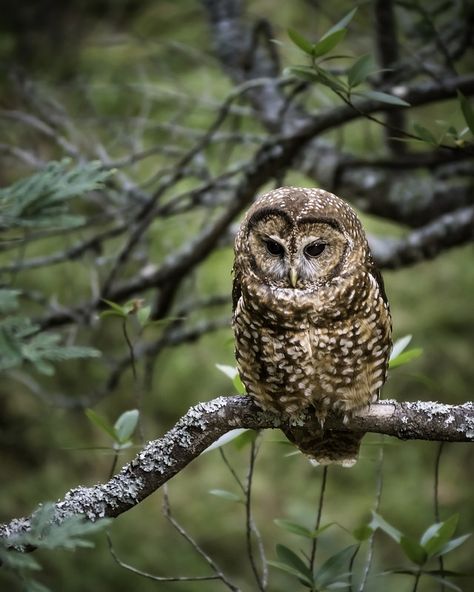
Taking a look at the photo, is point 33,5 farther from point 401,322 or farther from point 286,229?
point 286,229

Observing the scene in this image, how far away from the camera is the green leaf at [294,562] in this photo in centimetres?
189

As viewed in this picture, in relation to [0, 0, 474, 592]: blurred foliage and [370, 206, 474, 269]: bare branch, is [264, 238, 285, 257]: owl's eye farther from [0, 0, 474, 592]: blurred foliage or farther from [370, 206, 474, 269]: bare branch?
[0, 0, 474, 592]: blurred foliage

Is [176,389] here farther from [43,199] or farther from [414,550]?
[43,199]

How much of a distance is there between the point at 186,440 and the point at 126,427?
0.29m

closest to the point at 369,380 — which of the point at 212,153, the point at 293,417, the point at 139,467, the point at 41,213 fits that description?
the point at 293,417

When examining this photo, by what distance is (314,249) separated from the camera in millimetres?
1996

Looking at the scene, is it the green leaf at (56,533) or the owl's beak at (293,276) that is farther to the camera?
the owl's beak at (293,276)

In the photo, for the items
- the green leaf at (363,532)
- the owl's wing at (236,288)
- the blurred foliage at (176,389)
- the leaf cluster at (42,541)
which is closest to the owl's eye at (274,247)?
the owl's wing at (236,288)

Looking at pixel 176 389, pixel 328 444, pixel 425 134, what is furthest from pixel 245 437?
pixel 176 389

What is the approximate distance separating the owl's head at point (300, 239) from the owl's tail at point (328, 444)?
458mm

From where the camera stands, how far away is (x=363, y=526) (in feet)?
6.53

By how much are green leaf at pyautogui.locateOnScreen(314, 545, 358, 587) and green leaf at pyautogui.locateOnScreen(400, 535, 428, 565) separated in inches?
5.3

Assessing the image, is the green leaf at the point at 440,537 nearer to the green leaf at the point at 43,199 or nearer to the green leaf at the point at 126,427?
the green leaf at the point at 126,427

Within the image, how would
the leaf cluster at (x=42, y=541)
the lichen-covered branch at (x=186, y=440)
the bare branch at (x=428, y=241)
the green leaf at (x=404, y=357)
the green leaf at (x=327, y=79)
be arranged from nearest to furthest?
the leaf cluster at (x=42, y=541)
the lichen-covered branch at (x=186, y=440)
the green leaf at (x=327, y=79)
the green leaf at (x=404, y=357)
the bare branch at (x=428, y=241)
